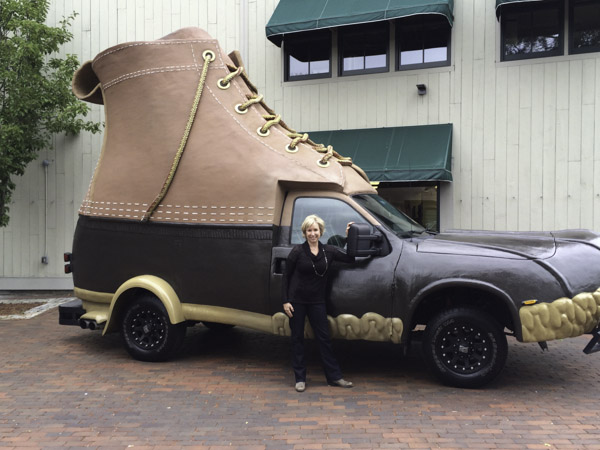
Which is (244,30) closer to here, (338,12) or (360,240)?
(338,12)

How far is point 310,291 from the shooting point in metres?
5.43

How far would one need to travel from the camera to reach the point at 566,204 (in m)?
10.0

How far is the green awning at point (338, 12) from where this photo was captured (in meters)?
9.55

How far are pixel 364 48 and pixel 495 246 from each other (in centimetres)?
697

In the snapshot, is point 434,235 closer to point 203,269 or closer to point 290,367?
point 290,367

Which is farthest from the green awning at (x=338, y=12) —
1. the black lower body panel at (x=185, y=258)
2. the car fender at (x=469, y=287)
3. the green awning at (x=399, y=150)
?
the car fender at (x=469, y=287)

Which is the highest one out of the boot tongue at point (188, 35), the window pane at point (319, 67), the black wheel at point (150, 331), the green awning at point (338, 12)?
the green awning at point (338, 12)

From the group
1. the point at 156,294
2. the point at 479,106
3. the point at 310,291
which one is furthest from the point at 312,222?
the point at 479,106

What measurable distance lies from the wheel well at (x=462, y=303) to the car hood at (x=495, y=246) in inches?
14.8

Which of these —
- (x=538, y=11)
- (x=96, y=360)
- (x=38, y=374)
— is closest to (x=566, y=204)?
(x=538, y=11)

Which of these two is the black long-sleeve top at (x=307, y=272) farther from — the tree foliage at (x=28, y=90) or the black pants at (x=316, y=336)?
the tree foliage at (x=28, y=90)

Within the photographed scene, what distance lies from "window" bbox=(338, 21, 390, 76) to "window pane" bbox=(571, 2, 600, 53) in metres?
3.32

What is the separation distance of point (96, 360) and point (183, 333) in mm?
1115

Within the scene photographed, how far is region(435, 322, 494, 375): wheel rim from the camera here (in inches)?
208
